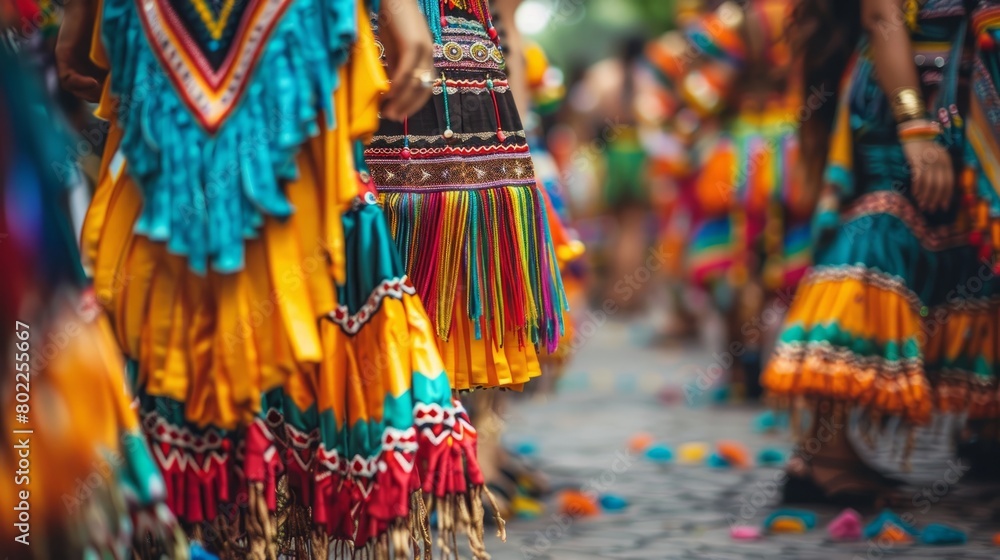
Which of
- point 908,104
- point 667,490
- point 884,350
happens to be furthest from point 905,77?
point 667,490

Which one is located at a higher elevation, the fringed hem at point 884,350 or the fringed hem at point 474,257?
the fringed hem at point 474,257

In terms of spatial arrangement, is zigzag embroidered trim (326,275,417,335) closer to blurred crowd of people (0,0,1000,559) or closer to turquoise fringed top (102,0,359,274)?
blurred crowd of people (0,0,1000,559)

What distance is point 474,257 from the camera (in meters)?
3.03

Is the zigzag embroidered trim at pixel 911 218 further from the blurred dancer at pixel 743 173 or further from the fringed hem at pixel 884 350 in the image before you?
the blurred dancer at pixel 743 173

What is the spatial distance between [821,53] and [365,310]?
2460 mm

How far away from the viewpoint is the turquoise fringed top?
2.44 meters

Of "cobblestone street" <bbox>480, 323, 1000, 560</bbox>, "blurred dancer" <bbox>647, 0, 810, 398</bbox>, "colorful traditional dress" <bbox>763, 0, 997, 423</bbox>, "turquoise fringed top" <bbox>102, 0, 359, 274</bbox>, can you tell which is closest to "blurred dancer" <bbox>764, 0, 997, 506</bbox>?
"colorful traditional dress" <bbox>763, 0, 997, 423</bbox>

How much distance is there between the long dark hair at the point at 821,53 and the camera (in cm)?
433

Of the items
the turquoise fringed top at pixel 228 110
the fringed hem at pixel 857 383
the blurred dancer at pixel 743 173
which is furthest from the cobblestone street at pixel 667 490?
the turquoise fringed top at pixel 228 110

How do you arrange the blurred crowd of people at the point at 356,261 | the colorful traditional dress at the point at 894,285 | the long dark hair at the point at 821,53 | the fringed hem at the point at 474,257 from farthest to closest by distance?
the long dark hair at the point at 821,53
the colorful traditional dress at the point at 894,285
the fringed hem at the point at 474,257
the blurred crowd of people at the point at 356,261

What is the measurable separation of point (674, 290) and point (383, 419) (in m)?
7.78

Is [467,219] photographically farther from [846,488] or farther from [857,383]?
[846,488]

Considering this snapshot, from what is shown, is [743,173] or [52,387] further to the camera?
[743,173]

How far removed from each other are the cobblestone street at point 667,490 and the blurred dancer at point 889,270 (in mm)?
301
